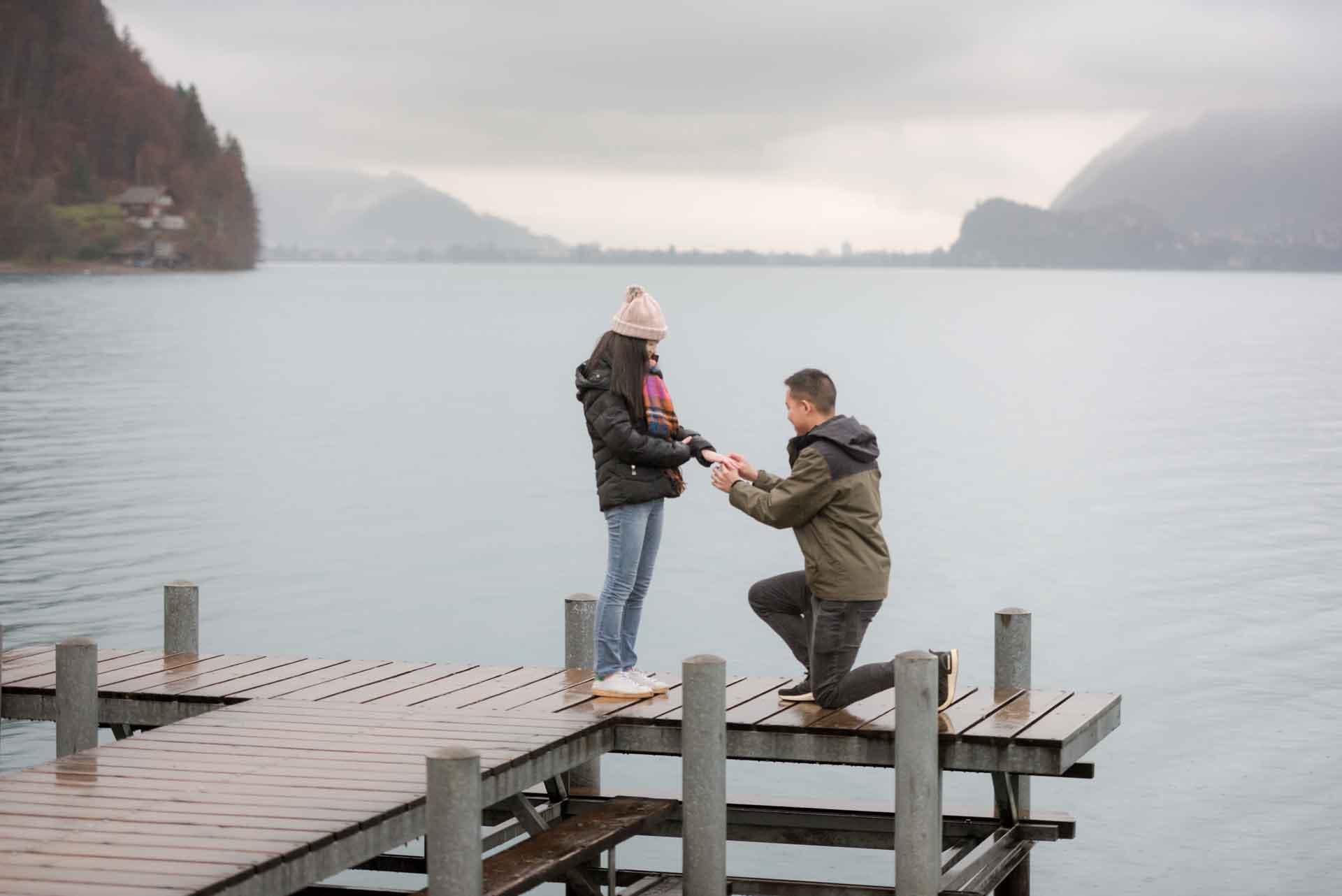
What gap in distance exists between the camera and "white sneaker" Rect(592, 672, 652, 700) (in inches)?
366

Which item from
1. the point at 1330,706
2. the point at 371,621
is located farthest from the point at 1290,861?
the point at 371,621

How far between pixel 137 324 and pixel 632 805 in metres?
102

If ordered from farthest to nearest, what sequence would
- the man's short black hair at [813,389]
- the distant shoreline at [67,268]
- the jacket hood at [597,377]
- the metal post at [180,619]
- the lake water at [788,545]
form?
1. the distant shoreline at [67,268]
2. the lake water at [788,545]
3. the metal post at [180,619]
4. the jacket hood at [597,377]
5. the man's short black hair at [813,389]

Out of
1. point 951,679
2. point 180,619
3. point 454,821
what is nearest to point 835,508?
point 951,679

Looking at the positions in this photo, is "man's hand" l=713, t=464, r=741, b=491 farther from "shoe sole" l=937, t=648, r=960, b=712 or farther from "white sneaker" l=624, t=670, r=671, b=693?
"shoe sole" l=937, t=648, r=960, b=712

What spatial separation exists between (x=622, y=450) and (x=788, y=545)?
22.6 m

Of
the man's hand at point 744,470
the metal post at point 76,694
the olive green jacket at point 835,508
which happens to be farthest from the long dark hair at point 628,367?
the metal post at point 76,694

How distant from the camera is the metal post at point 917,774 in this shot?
26.2 ft

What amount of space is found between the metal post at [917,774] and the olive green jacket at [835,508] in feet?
2.07

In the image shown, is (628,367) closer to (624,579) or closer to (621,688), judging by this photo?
(624,579)

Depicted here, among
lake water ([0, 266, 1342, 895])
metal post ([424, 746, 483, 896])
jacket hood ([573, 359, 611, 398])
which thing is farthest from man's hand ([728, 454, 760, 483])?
lake water ([0, 266, 1342, 895])

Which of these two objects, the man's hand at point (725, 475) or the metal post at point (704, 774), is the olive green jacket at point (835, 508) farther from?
the metal post at point (704, 774)

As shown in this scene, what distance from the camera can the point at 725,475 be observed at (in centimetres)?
897

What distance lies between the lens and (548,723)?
881 centimetres
